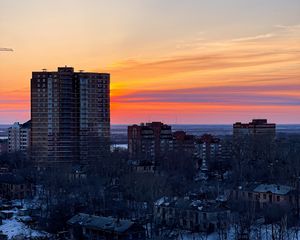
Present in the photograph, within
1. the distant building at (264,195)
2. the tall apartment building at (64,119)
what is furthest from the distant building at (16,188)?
the distant building at (264,195)

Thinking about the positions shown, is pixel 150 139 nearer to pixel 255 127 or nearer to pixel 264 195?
pixel 255 127

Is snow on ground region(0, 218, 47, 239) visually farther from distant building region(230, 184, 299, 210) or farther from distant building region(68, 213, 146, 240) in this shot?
distant building region(230, 184, 299, 210)

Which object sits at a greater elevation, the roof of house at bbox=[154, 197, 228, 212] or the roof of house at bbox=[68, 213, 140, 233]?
the roof of house at bbox=[154, 197, 228, 212]

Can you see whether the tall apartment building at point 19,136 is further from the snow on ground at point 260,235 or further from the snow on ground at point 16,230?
the snow on ground at point 260,235

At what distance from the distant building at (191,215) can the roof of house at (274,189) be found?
113 inches

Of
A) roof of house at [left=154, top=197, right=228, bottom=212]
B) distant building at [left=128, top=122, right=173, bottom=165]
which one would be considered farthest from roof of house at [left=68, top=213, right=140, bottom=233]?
distant building at [left=128, top=122, right=173, bottom=165]

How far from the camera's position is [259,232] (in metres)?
15.7

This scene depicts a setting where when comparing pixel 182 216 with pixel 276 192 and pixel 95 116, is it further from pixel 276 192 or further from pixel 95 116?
pixel 95 116

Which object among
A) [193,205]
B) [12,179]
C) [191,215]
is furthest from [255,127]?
[191,215]

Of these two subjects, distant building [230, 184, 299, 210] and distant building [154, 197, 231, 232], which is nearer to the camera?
distant building [154, 197, 231, 232]

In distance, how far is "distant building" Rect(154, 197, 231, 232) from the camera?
16.8 metres

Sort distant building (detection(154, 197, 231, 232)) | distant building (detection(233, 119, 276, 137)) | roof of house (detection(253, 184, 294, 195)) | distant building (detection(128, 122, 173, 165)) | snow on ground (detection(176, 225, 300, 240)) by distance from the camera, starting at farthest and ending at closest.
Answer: distant building (detection(233, 119, 276, 137))
distant building (detection(128, 122, 173, 165))
roof of house (detection(253, 184, 294, 195))
distant building (detection(154, 197, 231, 232))
snow on ground (detection(176, 225, 300, 240))

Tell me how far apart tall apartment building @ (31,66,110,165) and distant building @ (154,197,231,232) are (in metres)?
14.9

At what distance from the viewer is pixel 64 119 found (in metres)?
33.3
